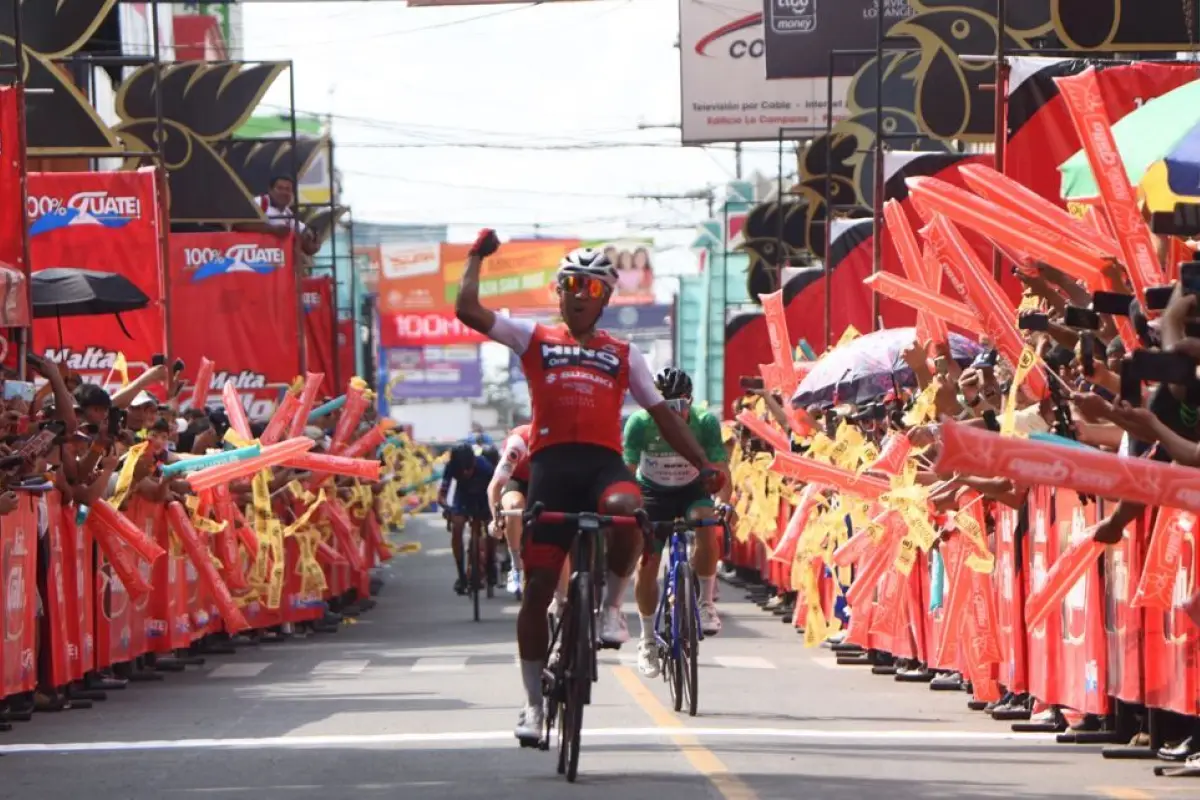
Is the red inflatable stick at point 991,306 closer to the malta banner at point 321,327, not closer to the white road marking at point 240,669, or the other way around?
the white road marking at point 240,669

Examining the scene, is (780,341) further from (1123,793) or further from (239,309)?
(1123,793)

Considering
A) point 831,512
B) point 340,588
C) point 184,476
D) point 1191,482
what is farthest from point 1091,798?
point 340,588

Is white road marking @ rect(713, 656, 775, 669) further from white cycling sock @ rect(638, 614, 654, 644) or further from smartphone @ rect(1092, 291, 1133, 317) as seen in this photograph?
smartphone @ rect(1092, 291, 1133, 317)

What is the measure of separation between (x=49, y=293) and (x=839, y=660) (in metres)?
7.24

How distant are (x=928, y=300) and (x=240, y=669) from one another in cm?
744

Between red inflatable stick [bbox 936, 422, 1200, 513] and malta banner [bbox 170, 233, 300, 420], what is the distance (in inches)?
940

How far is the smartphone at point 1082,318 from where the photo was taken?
9859 millimetres

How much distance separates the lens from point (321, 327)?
37562 mm

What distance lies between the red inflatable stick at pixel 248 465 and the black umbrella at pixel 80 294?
97.4 inches

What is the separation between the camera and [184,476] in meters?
19.4

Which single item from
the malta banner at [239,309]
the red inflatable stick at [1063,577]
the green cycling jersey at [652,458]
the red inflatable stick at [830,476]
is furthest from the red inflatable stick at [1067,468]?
the malta banner at [239,309]

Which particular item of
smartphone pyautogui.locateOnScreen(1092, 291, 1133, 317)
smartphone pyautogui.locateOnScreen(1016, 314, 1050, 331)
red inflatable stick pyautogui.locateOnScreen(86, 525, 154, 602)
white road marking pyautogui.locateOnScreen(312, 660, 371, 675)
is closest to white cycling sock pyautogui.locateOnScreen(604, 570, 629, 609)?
smartphone pyautogui.locateOnScreen(1016, 314, 1050, 331)

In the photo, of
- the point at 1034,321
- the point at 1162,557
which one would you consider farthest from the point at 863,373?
the point at 1034,321

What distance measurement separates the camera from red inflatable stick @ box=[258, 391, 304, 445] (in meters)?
22.9
